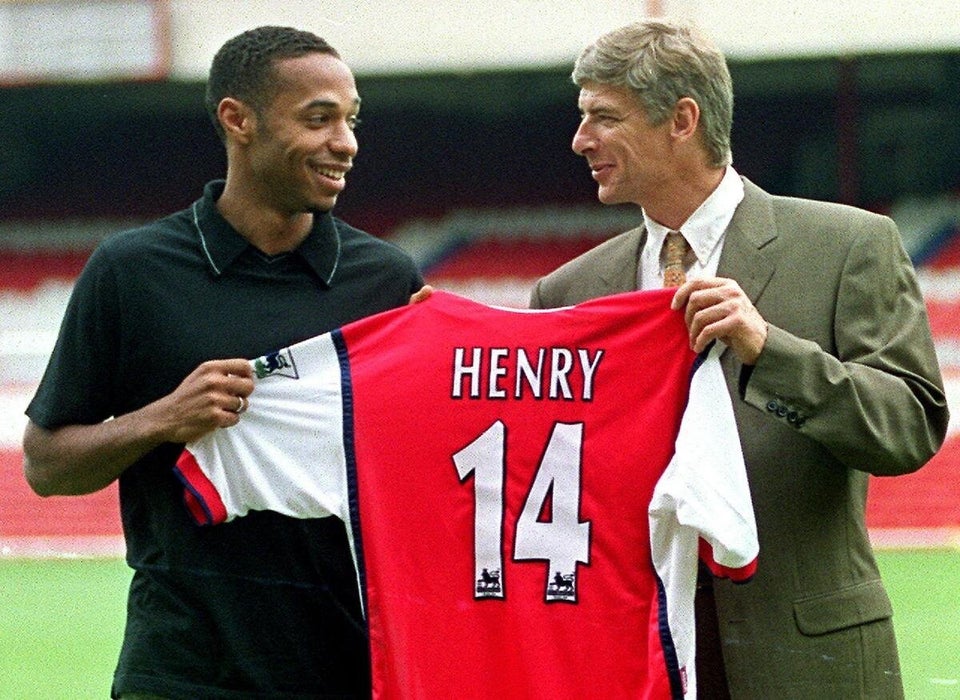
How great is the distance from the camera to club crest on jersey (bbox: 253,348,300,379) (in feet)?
9.35

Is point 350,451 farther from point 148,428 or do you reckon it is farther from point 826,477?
point 826,477

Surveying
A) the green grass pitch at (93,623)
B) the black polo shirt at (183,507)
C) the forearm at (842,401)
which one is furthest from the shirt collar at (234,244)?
the green grass pitch at (93,623)

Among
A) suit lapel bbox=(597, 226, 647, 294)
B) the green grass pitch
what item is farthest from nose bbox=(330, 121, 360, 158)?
the green grass pitch

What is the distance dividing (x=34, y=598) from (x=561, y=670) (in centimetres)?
682

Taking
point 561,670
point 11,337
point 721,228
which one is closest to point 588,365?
point 721,228

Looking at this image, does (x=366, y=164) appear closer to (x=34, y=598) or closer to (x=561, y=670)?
(x=34, y=598)

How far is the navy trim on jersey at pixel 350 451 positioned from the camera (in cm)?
283

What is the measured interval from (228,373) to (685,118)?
3.15 ft

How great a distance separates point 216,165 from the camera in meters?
20.1

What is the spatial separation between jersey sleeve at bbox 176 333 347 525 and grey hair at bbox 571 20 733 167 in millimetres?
721

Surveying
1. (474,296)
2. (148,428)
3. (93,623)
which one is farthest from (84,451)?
(474,296)

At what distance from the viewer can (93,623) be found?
811cm

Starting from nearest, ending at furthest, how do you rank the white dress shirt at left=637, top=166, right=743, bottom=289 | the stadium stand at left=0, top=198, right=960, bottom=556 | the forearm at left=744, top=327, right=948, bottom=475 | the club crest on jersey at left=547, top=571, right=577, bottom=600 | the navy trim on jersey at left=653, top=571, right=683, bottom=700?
the forearm at left=744, top=327, right=948, bottom=475 → the navy trim on jersey at left=653, top=571, right=683, bottom=700 → the club crest on jersey at left=547, top=571, right=577, bottom=600 → the white dress shirt at left=637, top=166, right=743, bottom=289 → the stadium stand at left=0, top=198, right=960, bottom=556

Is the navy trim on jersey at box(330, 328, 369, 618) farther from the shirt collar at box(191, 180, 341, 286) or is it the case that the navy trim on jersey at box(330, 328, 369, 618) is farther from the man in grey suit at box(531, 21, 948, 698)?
the man in grey suit at box(531, 21, 948, 698)
